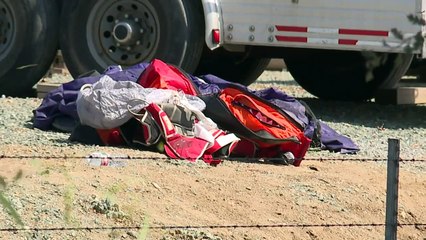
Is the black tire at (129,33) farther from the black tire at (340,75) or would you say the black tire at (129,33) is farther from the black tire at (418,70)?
the black tire at (418,70)

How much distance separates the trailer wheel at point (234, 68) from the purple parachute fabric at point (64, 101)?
10.6 feet

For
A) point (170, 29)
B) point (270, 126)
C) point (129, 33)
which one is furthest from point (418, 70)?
point (270, 126)

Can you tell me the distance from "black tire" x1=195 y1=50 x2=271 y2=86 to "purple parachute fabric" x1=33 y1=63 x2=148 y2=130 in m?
3.19

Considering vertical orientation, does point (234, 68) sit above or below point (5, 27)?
below

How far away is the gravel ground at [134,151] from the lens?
5117 millimetres

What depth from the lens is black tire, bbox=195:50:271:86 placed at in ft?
34.7

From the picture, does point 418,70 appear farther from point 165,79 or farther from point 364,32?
point 165,79

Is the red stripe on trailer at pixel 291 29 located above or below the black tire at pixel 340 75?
above

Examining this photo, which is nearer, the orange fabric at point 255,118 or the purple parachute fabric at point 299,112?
the orange fabric at point 255,118

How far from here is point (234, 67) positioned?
1078cm

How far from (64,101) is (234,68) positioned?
3.84 m

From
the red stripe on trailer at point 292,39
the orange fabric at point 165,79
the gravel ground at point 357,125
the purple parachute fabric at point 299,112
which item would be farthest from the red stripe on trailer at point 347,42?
the orange fabric at point 165,79

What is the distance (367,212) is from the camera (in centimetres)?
614

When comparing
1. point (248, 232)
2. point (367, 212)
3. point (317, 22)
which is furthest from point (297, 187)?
point (317, 22)
